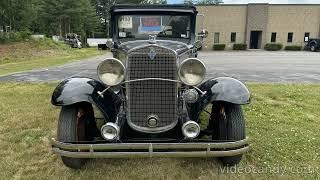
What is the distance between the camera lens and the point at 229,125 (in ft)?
13.3

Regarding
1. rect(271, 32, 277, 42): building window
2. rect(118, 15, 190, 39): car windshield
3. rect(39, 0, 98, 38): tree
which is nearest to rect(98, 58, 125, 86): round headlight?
rect(118, 15, 190, 39): car windshield

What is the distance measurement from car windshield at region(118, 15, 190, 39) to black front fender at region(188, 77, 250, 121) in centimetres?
167

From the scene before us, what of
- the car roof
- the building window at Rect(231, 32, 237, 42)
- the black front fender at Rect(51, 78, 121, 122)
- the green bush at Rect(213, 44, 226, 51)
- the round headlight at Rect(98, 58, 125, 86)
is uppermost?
the car roof

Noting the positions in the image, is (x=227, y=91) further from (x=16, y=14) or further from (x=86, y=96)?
(x=16, y=14)

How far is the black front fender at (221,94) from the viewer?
4.01 meters

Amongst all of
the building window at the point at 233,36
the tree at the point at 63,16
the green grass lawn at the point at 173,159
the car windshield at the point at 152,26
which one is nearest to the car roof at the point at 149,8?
the car windshield at the point at 152,26

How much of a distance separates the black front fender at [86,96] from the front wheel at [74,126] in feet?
0.54

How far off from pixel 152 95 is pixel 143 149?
629 millimetres

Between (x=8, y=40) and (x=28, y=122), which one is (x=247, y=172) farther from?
(x=8, y=40)

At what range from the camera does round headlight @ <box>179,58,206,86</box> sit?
3824 mm

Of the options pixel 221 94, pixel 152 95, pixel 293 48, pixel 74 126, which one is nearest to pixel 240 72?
pixel 221 94

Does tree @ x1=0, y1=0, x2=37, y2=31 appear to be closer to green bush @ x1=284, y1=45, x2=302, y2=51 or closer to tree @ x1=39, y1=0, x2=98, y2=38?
tree @ x1=39, y1=0, x2=98, y2=38

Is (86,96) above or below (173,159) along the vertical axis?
above

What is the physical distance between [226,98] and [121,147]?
1409 millimetres
